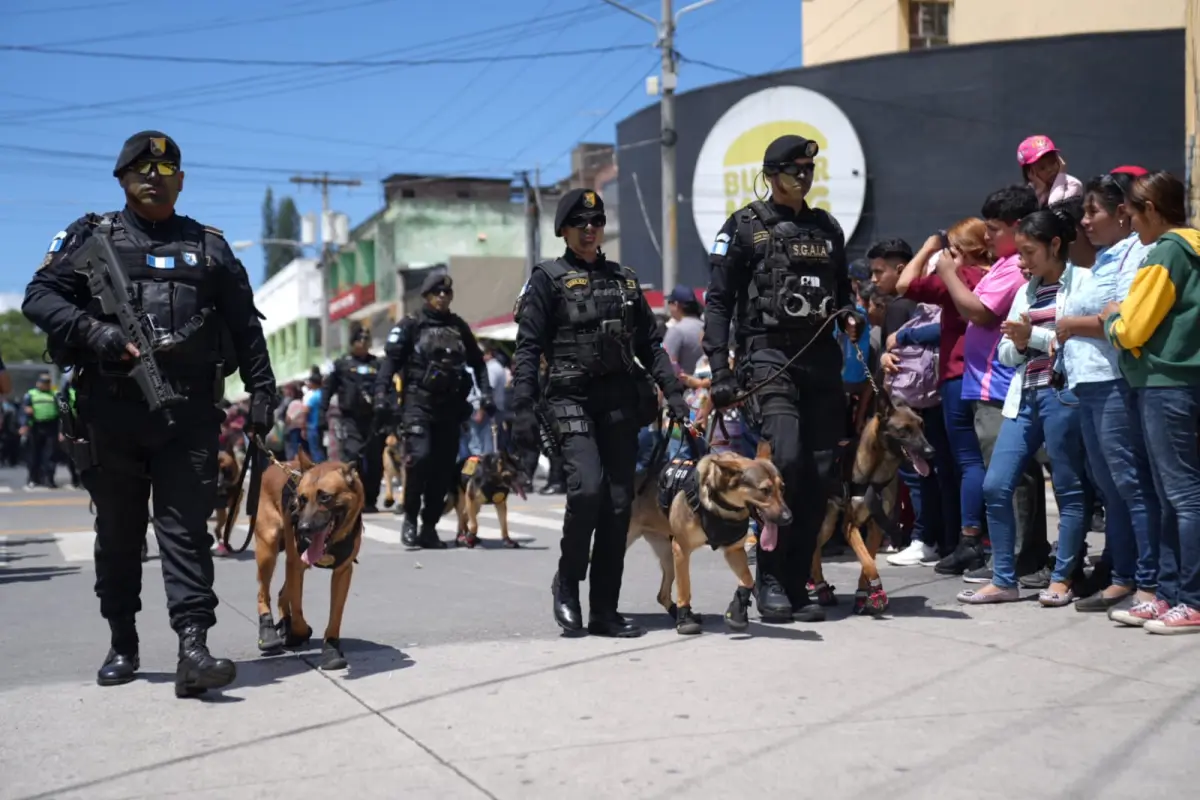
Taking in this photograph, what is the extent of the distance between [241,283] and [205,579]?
1269 millimetres

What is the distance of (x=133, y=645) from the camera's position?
17.9 feet

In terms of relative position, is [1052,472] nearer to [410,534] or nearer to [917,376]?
[917,376]

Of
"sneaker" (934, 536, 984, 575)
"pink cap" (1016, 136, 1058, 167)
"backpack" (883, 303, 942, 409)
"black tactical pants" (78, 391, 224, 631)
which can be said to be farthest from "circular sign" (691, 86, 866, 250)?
"black tactical pants" (78, 391, 224, 631)

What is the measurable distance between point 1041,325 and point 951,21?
25604 millimetres

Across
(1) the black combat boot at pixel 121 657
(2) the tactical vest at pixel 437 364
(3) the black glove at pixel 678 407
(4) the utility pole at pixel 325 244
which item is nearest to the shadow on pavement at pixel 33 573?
(2) the tactical vest at pixel 437 364

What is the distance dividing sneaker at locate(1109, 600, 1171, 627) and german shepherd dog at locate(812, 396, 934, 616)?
115 cm

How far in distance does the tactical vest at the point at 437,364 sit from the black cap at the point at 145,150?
5541 mm

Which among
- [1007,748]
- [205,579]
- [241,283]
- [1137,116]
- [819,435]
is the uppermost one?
[1137,116]

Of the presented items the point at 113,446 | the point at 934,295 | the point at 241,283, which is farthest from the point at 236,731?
the point at 934,295

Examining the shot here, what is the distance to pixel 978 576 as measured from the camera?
753cm

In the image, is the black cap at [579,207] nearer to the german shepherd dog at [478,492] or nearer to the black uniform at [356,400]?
the german shepherd dog at [478,492]

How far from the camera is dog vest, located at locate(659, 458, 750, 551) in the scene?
238 inches

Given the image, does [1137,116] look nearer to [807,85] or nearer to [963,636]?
[807,85]

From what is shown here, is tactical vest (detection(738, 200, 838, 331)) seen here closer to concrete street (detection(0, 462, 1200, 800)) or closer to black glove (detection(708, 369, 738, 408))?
black glove (detection(708, 369, 738, 408))
